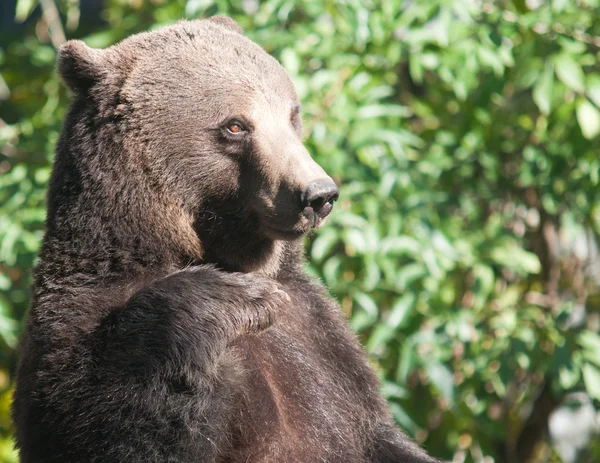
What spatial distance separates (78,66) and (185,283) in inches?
35.9

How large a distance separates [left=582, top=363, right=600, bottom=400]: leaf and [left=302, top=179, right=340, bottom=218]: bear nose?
239cm

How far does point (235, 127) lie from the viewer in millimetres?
3398

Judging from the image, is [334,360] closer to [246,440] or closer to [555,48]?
[246,440]

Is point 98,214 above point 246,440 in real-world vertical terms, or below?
above

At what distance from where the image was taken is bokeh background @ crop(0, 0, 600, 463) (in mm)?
4848

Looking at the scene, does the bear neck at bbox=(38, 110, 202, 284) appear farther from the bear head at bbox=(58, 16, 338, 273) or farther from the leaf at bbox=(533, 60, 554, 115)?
the leaf at bbox=(533, 60, 554, 115)

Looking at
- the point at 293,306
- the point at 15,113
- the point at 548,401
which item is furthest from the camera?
the point at 15,113

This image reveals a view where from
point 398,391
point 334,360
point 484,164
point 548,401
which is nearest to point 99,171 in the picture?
point 334,360

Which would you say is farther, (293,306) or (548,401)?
(548,401)

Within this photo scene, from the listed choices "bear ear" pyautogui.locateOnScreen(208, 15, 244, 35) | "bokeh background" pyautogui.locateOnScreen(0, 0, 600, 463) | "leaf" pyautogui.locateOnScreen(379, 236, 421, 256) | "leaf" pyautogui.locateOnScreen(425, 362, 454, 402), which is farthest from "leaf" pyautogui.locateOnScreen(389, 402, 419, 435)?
"bear ear" pyautogui.locateOnScreen(208, 15, 244, 35)

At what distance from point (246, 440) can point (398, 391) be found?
206cm

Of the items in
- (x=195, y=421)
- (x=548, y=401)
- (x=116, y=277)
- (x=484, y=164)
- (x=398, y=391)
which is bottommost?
(x=548, y=401)

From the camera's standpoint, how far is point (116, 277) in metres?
3.11

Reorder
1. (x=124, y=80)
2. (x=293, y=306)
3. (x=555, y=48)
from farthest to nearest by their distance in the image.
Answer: (x=555, y=48)
(x=293, y=306)
(x=124, y=80)
